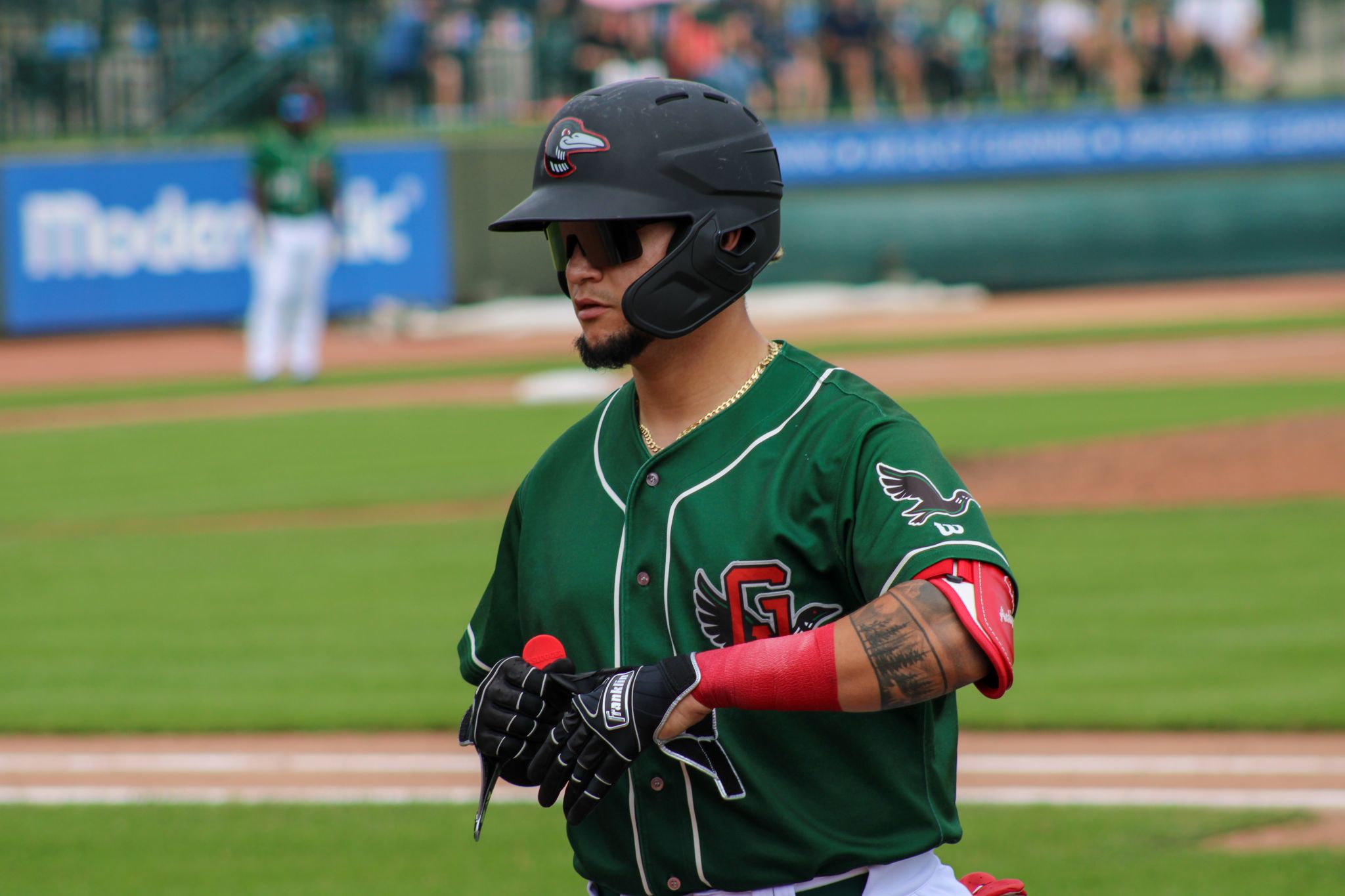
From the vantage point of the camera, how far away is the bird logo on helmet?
2477 mm

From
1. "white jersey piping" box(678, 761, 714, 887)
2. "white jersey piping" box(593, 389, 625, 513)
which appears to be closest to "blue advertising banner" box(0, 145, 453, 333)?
"white jersey piping" box(593, 389, 625, 513)

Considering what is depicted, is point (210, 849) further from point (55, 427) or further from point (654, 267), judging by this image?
point (55, 427)

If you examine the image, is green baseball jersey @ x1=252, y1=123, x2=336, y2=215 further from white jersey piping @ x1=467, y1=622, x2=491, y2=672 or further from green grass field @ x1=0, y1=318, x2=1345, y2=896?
white jersey piping @ x1=467, y1=622, x2=491, y2=672

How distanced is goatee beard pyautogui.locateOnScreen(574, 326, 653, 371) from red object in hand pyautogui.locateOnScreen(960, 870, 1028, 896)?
957mm

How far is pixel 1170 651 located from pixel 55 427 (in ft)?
37.3

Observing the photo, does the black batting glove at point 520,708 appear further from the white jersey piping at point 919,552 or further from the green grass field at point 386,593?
the green grass field at point 386,593

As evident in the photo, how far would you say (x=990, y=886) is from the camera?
263 cm

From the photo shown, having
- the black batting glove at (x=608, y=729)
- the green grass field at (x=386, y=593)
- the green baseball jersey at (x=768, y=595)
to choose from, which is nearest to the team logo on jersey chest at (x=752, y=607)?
the green baseball jersey at (x=768, y=595)

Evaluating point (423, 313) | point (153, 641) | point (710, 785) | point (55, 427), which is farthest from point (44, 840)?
point (423, 313)

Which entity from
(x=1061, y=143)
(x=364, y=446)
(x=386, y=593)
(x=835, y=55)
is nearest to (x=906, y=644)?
(x=386, y=593)

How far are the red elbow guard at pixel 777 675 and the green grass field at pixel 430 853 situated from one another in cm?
274

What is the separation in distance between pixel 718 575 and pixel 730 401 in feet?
0.91

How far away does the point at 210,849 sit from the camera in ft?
17.3

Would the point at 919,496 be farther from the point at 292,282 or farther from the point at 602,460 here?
the point at 292,282
